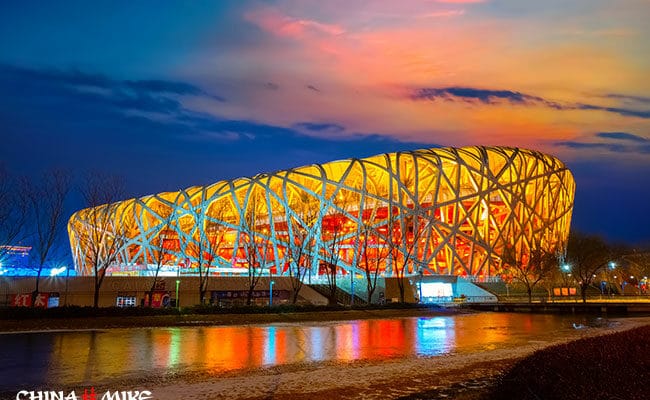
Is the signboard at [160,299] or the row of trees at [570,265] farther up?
the row of trees at [570,265]

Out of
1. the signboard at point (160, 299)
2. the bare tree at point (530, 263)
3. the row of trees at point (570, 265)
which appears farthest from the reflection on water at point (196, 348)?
the bare tree at point (530, 263)

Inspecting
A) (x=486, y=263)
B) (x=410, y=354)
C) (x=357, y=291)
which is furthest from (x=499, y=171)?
(x=410, y=354)

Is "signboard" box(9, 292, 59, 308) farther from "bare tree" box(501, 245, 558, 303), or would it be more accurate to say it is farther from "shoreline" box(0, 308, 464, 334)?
"bare tree" box(501, 245, 558, 303)

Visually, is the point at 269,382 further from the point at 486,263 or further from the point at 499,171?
the point at 499,171

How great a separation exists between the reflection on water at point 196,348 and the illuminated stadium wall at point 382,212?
36.6 metres

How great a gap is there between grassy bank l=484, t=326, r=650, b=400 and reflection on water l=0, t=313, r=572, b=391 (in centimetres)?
643

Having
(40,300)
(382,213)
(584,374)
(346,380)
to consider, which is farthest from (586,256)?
(584,374)

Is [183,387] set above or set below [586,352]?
below

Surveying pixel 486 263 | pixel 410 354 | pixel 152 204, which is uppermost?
pixel 152 204

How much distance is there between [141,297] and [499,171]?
4628 centimetres

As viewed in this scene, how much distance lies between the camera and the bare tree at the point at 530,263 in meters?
59.9

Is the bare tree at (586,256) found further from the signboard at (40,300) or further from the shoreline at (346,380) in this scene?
the shoreline at (346,380)

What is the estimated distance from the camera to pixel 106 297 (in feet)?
136

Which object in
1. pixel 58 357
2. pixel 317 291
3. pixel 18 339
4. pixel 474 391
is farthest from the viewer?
pixel 317 291
